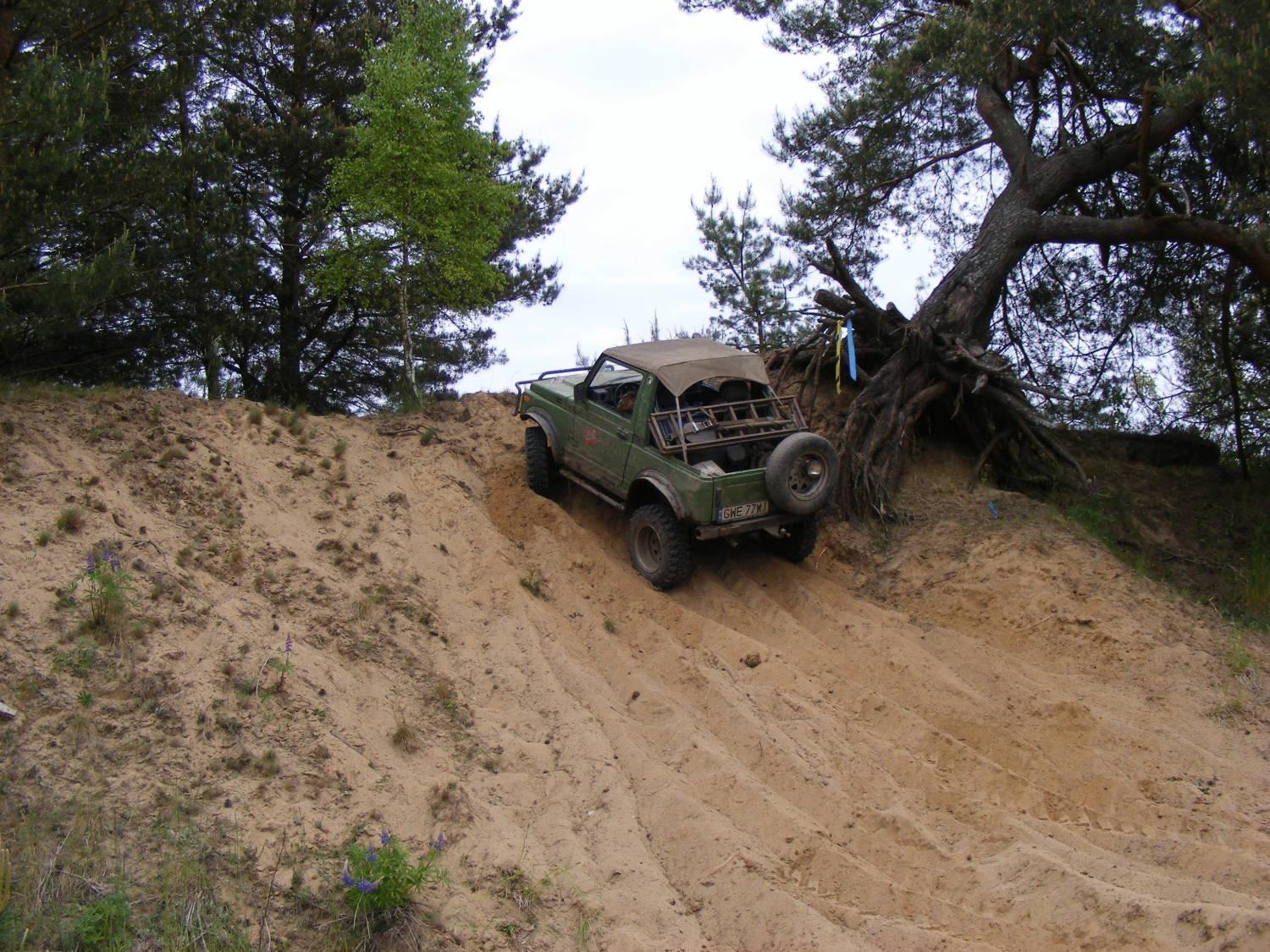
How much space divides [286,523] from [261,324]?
9.28m

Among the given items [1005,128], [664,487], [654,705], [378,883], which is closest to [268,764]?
[378,883]

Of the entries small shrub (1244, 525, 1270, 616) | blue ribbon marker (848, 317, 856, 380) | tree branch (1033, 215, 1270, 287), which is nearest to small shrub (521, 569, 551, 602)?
blue ribbon marker (848, 317, 856, 380)

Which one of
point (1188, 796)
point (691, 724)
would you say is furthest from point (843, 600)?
point (1188, 796)

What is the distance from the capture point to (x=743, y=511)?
33.0 feet

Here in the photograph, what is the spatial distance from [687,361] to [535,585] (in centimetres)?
262

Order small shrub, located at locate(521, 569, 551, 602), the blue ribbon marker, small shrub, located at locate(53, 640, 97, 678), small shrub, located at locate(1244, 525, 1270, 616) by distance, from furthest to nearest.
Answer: the blue ribbon marker
small shrub, located at locate(1244, 525, 1270, 616)
small shrub, located at locate(521, 569, 551, 602)
small shrub, located at locate(53, 640, 97, 678)

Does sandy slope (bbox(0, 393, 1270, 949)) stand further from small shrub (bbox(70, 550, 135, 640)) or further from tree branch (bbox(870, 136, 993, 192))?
tree branch (bbox(870, 136, 993, 192))

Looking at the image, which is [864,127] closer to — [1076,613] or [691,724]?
[1076,613]

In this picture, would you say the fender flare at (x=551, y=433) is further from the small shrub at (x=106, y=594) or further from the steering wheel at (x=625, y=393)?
the small shrub at (x=106, y=594)

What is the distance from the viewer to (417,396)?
14.5 m

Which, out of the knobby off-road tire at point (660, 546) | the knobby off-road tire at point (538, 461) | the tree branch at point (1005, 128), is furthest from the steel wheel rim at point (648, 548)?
the tree branch at point (1005, 128)

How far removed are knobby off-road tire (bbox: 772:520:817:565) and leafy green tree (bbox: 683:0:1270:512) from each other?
1.09m

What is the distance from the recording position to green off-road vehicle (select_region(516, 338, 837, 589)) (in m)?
10.0

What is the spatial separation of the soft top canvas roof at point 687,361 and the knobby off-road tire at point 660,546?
1182 millimetres
